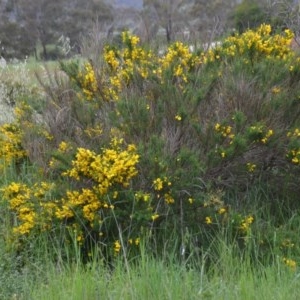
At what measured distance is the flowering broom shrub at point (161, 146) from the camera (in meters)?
4.88

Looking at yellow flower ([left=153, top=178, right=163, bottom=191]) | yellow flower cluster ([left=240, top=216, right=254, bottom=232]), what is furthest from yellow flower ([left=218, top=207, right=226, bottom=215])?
yellow flower ([left=153, top=178, right=163, bottom=191])

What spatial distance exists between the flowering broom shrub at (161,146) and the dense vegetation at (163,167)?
10 mm

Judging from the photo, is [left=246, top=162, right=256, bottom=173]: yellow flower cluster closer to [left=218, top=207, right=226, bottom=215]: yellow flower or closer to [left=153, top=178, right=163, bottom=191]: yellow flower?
[left=218, top=207, right=226, bottom=215]: yellow flower

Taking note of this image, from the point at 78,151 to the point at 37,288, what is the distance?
46.5 inches

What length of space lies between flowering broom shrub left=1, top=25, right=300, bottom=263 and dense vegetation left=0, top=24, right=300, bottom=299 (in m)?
0.01

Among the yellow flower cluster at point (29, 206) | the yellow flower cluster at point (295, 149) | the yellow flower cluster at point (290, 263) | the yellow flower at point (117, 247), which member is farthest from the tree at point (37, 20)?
the yellow flower cluster at point (290, 263)

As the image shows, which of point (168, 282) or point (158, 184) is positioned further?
point (158, 184)

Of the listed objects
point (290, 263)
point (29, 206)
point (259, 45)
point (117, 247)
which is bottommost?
point (290, 263)

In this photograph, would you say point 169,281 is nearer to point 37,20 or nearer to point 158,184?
point 158,184

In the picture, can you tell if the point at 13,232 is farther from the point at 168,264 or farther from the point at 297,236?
the point at 297,236

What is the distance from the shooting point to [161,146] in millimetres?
5078

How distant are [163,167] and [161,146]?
8.9 inches

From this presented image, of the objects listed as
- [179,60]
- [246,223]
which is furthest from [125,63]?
[246,223]

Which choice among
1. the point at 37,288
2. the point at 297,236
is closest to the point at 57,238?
the point at 37,288
